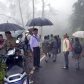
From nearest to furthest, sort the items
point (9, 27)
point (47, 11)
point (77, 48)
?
point (9, 27) → point (77, 48) → point (47, 11)

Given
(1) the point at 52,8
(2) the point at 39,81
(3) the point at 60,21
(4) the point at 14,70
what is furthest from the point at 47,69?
(1) the point at 52,8

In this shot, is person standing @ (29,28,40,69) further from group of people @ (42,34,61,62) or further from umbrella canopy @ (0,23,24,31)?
group of people @ (42,34,61,62)

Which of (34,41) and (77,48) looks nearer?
(34,41)

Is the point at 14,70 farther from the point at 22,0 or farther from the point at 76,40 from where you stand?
the point at 22,0

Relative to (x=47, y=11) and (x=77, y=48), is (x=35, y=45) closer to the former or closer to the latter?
(x=77, y=48)

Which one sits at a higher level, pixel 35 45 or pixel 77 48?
pixel 35 45

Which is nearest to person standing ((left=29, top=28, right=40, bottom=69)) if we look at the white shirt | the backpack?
the white shirt

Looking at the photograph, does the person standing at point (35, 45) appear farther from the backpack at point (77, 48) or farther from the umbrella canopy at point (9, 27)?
the backpack at point (77, 48)

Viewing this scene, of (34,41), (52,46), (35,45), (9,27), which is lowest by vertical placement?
(52,46)

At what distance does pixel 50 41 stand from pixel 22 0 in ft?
205

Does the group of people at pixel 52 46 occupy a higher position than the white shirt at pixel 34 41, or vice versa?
the white shirt at pixel 34 41

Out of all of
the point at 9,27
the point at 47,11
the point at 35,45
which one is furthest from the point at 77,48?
the point at 47,11

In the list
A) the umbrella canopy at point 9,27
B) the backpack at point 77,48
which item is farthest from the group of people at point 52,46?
the umbrella canopy at point 9,27

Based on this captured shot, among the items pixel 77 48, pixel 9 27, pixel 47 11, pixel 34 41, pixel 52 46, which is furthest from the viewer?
pixel 47 11
